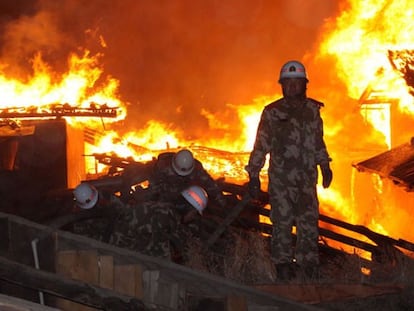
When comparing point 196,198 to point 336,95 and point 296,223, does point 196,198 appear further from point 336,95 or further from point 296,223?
point 336,95

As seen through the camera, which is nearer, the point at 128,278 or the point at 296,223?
the point at 128,278

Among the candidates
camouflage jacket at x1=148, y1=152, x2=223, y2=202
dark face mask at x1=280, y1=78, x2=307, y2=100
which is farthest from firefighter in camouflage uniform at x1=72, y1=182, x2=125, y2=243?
dark face mask at x1=280, y1=78, x2=307, y2=100

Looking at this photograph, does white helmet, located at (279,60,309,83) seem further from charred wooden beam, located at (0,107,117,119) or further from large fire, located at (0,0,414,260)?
large fire, located at (0,0,414,260)

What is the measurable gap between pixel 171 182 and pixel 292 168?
1.85 m

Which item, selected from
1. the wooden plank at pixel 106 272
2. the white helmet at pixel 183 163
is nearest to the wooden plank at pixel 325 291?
the wooden plank at pixel 106 272

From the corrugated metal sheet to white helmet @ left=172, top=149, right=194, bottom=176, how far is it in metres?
4.95

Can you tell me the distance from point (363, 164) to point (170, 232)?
27.3 ft

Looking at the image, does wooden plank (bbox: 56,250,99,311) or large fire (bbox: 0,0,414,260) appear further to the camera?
large fire (bbox: 0,0,414,260)

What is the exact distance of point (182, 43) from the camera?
107 feet

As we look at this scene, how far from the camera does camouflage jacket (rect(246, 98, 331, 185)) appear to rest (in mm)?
6656

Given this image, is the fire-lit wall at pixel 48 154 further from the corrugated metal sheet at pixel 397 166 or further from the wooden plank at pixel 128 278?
the wooden plank at pixel 128 278

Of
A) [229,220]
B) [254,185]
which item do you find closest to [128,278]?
[254,185]

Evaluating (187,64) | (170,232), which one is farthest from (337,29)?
(170,232)

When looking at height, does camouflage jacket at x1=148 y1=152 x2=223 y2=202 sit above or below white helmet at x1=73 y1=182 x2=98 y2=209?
above
